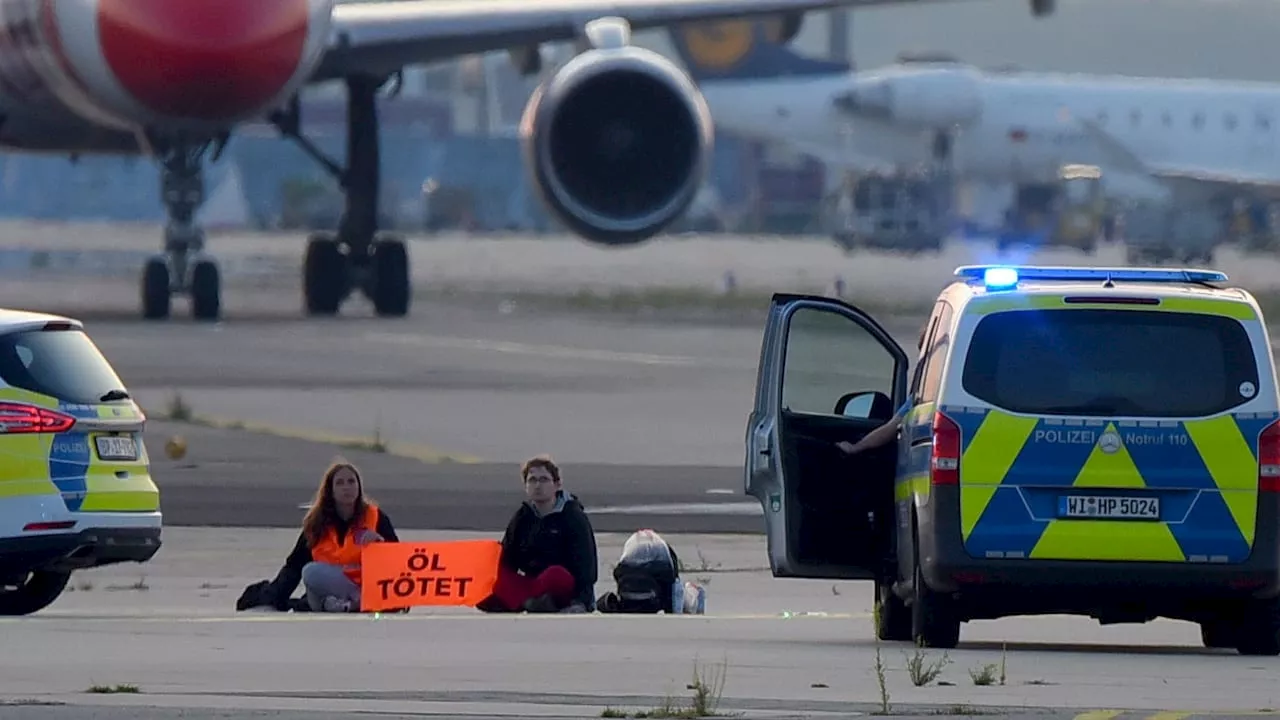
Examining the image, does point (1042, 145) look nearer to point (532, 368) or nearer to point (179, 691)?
point (532, 368)

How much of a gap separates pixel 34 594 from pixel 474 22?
51.7 ft

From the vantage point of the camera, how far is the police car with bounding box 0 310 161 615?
1109cm

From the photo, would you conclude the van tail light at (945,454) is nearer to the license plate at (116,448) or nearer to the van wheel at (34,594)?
the license plate at (116,448)

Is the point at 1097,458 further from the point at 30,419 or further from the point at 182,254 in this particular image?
the point at 182,254

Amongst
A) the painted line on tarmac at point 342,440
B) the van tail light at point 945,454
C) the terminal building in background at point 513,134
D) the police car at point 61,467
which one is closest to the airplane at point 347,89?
the painted line on tarmac at point 342,440

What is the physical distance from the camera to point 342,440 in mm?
19266

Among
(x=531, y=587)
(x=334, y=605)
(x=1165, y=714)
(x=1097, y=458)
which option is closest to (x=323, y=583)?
(x=334, y=605)

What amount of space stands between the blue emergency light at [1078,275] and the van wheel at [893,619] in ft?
4.06

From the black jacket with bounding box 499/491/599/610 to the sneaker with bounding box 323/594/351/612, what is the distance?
0.68 m

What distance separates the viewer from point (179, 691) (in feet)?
27.8

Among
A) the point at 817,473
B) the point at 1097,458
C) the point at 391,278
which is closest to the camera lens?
the point at 1097,458

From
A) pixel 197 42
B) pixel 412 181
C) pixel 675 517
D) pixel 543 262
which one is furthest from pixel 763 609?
pixel 412 181

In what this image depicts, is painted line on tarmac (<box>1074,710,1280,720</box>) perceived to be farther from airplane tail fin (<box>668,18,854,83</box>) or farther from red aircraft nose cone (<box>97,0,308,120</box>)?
airplane tail fin (<box>668,18,854,83</box>)

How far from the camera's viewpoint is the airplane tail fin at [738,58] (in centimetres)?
8119
